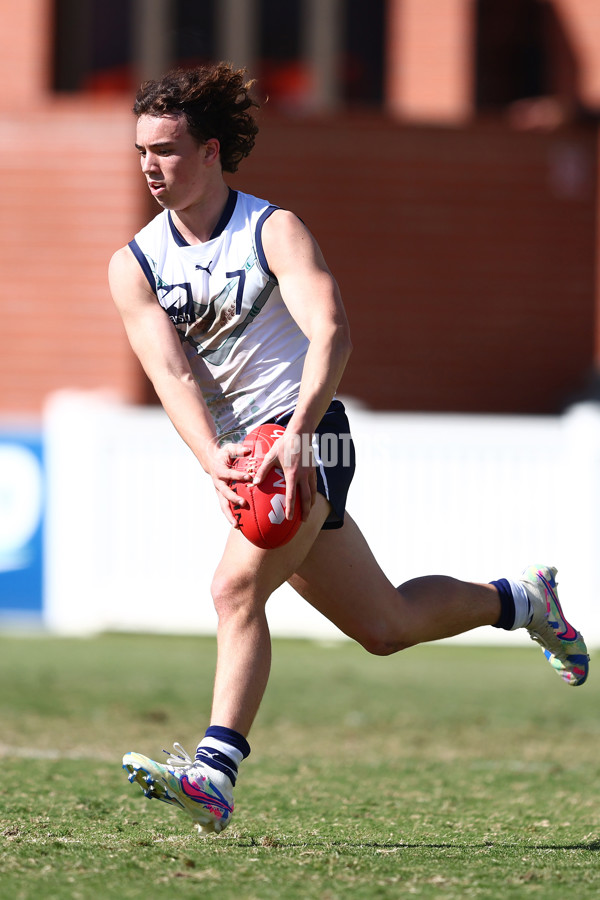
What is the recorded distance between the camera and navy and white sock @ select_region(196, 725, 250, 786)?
4.12m

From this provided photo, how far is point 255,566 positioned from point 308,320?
2.46ft

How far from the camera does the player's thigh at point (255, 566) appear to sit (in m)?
4.23

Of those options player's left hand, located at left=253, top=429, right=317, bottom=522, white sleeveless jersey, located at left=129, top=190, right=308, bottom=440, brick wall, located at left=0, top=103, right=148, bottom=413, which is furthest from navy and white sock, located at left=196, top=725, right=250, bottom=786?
brick wall, located at left=0, top=103, right=148, bottom=413

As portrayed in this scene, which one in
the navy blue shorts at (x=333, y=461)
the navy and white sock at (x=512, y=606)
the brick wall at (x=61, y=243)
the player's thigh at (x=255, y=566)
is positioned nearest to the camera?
the player's thigh at (x=255, y=566)

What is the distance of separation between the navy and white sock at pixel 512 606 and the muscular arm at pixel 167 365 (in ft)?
3.89

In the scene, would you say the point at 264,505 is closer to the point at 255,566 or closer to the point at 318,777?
the point at 255,566

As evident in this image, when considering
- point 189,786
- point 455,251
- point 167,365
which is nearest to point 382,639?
point 189,786

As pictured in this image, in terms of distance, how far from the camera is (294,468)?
4.11m

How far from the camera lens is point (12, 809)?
192 inches

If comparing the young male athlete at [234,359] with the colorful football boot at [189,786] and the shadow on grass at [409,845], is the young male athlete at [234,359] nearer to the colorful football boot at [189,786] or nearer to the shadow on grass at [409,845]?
the colorful football boot at [189,786]

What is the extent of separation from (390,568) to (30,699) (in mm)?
3648

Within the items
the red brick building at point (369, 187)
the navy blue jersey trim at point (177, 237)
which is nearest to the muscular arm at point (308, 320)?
the navy blue jersey trim at point (177, 237)

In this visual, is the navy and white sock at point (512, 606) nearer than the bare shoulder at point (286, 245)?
No

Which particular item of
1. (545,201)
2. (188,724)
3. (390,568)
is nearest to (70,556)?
(390,568)
